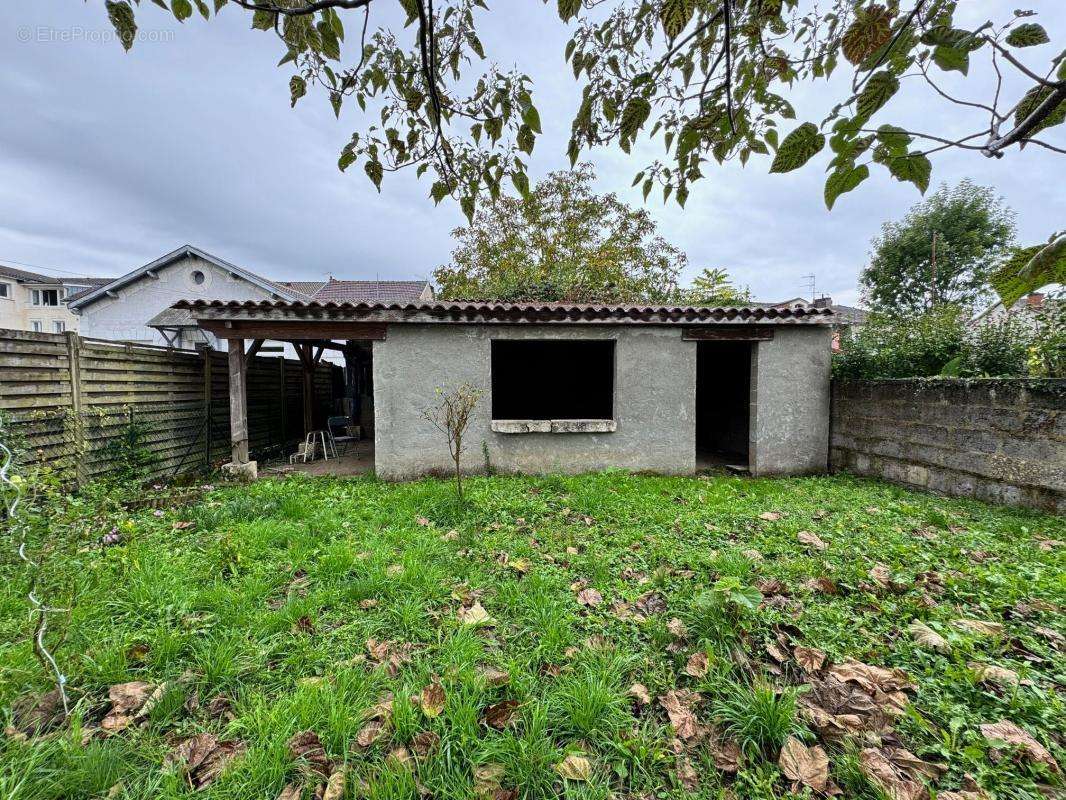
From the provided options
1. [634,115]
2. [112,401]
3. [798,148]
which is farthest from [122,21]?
[112,401]

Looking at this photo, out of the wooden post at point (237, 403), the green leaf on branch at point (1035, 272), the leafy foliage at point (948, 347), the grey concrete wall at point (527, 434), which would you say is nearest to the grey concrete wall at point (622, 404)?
the grey concrete wall at point (527, 434)

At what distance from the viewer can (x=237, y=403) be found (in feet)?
21.6

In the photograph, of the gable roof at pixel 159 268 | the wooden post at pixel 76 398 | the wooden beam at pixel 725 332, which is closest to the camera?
the wooden post at pixel 76 398

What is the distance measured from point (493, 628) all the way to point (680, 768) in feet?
4.07

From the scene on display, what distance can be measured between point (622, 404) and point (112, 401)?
695 cm

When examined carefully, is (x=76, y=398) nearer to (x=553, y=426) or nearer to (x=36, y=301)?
(x=553, y=426)

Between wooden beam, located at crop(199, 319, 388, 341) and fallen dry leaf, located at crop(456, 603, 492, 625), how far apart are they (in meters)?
4.63

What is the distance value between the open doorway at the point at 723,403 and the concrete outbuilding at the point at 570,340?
3.59ft

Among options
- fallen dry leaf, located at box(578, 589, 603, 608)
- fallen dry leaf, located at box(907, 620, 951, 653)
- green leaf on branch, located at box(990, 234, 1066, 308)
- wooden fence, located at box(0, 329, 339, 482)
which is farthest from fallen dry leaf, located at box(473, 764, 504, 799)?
wooden fence, located at box(0, 329, 339, 482)

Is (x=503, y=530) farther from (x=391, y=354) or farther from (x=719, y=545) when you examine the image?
(x=391, y=354)

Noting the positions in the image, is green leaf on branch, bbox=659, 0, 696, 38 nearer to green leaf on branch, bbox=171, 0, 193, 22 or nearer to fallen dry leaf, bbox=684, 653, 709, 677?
green leaf on branch, bbox=171, 0, 193, 22

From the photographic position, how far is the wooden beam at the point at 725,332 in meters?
6.78

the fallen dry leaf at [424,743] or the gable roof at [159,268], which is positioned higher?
the gable roof at [159,268]

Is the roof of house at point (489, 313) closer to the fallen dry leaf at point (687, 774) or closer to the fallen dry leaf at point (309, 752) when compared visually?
the fallen dry leaf at point (309, 752)
